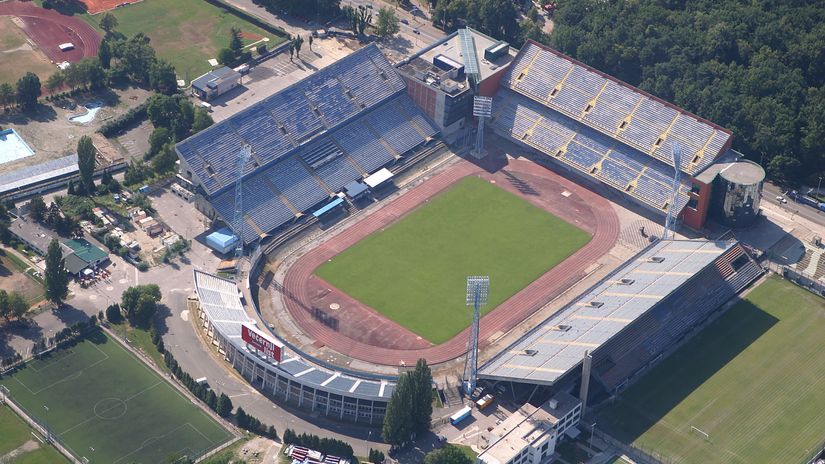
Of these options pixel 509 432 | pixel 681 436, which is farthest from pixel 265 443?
pixel 681 436

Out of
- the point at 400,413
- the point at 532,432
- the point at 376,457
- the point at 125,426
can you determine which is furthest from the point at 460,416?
the point at 125,426

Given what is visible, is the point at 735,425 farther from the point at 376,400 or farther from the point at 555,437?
the point at 376,400

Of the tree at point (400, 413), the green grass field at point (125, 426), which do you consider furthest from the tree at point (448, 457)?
the green grass field at point (125, 426)

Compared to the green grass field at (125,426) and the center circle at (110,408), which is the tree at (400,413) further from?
the center circle at (110,408)

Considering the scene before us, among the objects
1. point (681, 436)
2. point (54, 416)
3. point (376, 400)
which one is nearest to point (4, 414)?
point (54, 416)
